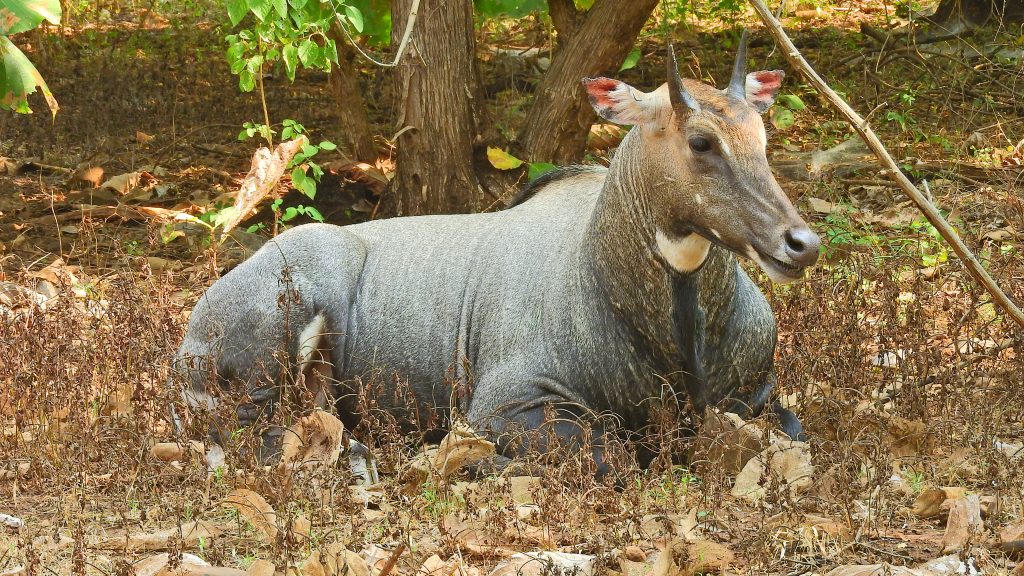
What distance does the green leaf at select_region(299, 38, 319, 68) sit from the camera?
6.55m

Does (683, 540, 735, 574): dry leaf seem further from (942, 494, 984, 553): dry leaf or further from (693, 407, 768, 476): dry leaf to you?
(693, 407, 768, 476): dry leaf

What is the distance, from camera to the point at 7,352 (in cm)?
573

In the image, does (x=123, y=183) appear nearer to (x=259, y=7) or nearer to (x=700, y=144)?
(x=259, y=7)

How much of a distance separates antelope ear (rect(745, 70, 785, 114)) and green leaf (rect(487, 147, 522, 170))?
109 inches

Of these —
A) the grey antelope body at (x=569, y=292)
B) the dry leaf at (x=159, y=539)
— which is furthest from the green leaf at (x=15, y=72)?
the dry leaf at (x=159, y=539)

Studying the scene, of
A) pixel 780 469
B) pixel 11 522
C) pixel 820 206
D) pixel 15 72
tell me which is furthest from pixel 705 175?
pixel 15 72

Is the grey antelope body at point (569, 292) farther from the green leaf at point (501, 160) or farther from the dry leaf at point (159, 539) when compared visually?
the green leaf at point (501, 160)

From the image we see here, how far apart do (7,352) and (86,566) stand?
6.80 feet

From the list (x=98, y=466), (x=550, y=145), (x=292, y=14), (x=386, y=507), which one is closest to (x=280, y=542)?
(x=386, y=507)

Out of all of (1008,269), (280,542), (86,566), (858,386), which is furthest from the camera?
(1008,269)

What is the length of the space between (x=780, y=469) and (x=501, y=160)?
385cm

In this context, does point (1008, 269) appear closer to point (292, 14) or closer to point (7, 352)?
point (292, 14)

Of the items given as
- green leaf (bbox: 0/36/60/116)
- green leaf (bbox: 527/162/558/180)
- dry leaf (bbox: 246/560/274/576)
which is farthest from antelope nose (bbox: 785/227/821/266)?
green leaf (bbox: 0/36/60/116)

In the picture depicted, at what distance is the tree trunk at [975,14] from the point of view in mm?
10586
